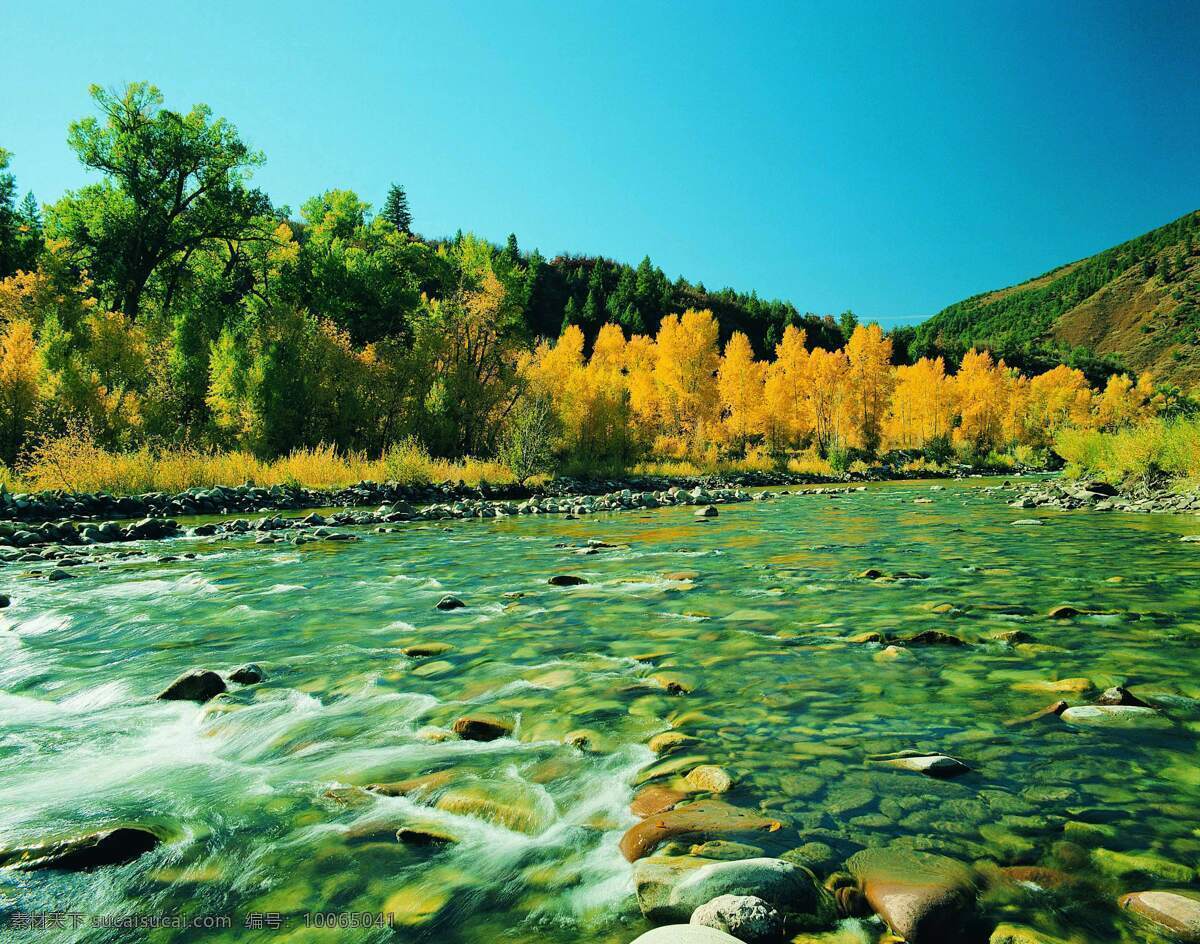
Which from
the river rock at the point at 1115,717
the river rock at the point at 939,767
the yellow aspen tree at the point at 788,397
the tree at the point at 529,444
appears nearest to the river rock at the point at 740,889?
the river rock at the point at 939,767

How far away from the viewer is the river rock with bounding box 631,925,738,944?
Result: 4.72 feet

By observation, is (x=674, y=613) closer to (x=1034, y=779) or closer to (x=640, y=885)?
(x=1034, y=779)

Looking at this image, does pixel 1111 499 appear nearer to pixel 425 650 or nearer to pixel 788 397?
pixel 425 650

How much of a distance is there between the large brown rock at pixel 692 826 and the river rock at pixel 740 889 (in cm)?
23

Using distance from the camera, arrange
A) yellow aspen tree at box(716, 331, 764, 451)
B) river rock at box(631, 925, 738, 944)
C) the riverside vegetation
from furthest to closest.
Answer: yellow aspen tree at box(716, 331, 764, 451), the riverside vegetation, river rock at box(631, 925, 738, 944)

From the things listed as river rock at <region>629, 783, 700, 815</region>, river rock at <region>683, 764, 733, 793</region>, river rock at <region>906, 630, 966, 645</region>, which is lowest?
river rock at <region>629, 783, 700, 815</region>

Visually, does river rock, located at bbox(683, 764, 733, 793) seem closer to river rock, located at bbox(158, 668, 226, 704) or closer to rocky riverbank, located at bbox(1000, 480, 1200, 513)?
river rock, located at bbox(158, 668, 226, 704)

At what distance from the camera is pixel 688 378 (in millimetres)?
36625

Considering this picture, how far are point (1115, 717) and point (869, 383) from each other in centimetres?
4292

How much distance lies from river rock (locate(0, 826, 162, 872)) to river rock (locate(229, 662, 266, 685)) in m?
1.71

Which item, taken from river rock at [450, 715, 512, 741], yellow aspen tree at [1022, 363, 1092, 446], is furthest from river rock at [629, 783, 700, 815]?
yellow aspen tree at [1022, 363, 1092, 446]

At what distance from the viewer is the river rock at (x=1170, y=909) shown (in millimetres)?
1511

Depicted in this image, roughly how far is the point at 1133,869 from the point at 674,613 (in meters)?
3.60

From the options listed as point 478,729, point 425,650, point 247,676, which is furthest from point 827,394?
point 478,729
